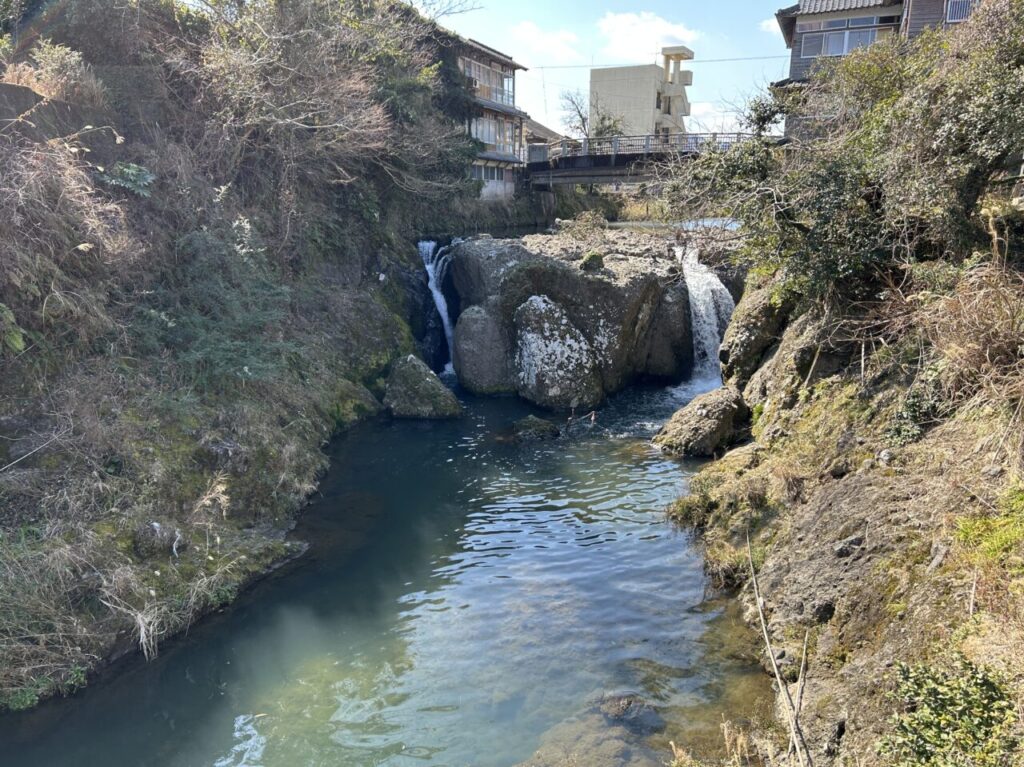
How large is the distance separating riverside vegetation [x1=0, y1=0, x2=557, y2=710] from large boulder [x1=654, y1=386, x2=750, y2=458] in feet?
26.0

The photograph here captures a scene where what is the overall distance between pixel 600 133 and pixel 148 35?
3593cm

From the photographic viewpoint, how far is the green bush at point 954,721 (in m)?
4.22

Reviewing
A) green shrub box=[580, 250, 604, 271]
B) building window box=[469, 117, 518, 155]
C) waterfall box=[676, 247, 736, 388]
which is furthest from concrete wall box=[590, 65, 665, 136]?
green shrub box=[580, 250, 604, 271]

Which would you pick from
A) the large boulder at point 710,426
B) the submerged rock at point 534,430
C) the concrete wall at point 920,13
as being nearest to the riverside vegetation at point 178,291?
the submerged rock at point 534,430

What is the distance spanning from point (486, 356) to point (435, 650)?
12844 mm

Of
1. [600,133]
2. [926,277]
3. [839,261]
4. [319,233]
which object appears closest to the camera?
[926,277]

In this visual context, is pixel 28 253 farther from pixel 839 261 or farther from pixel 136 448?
pixel 839 261

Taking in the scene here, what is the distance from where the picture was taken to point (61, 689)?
303 inches

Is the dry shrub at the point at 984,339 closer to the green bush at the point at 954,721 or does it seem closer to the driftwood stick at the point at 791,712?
the green bush at the point at 954,721

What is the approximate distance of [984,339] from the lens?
24.8 ft

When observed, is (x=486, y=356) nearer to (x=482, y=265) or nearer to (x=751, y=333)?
(x=482, y=265)

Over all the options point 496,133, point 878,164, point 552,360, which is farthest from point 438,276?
point 496,133

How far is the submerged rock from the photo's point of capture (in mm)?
16438

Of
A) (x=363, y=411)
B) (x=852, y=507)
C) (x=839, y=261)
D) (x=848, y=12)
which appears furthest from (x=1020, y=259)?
(x=848, y=12)
